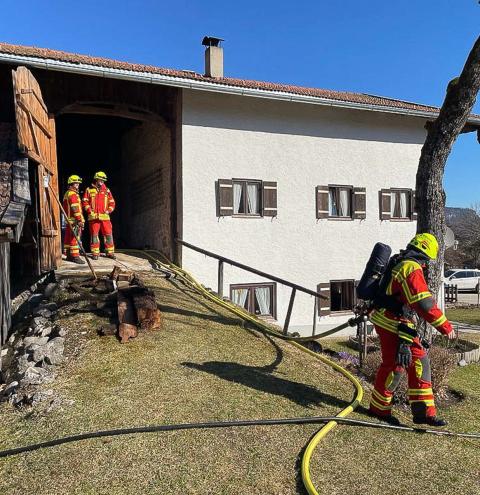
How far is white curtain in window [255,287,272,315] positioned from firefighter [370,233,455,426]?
7198 millimetres

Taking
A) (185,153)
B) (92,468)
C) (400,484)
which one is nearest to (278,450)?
(400,484)

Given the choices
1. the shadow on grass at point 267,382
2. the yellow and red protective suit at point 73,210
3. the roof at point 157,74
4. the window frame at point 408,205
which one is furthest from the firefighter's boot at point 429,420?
the window frame at point 408,205

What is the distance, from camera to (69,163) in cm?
1719

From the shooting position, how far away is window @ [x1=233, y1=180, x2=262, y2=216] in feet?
38.8

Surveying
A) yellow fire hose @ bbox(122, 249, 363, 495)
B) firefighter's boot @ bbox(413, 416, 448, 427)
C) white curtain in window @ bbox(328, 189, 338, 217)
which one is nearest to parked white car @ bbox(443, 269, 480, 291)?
white curtain in window @ bbox(328, 189, 338, 217)

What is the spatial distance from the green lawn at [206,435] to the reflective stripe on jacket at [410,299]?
1017 mm

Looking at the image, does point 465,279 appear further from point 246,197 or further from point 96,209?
point 96,209

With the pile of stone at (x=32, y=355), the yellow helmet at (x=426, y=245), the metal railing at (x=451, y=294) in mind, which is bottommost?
the metal railing at (x=451, y=294)

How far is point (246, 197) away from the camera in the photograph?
11.9 m

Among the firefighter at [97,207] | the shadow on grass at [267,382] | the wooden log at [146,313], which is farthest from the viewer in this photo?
the firefighter at [97,207]

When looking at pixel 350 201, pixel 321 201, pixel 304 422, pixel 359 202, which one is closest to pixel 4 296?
pixel 304 422

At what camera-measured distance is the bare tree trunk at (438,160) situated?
24.8 feet

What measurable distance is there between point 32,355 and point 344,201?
9628 millimetres

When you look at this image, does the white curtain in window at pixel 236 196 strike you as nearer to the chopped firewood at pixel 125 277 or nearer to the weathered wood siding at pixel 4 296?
the chopped firewood at pixel 125 277
